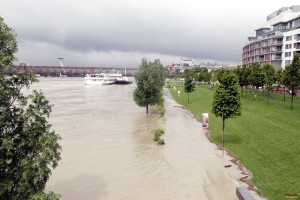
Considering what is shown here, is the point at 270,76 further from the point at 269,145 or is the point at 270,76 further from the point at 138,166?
the point at 138,166

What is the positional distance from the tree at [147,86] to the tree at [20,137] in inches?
1695

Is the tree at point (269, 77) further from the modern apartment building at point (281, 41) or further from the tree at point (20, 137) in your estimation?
the tree at point (20, 137)

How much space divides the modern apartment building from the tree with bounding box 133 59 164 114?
73059 millimetres

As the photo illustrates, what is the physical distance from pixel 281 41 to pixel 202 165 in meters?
108

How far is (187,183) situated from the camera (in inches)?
926

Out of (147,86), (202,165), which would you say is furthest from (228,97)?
(147,86)

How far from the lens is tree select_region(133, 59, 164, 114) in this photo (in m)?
55.7

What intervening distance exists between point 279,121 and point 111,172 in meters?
29.0

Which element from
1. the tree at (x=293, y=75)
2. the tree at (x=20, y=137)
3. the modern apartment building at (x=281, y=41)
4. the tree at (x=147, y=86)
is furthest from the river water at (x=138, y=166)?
the modern apartment building at (x=281, y=41)

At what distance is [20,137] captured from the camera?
12.0m

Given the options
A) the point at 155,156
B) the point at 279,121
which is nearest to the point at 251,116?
the point at 279,121

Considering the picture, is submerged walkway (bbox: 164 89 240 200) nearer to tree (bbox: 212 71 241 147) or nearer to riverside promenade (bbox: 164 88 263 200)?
riverside promenade (bbox: 164 88 263 200)

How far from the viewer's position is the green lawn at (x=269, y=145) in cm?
2136

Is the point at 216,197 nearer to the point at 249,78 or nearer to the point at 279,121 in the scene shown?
the point at 279,121
